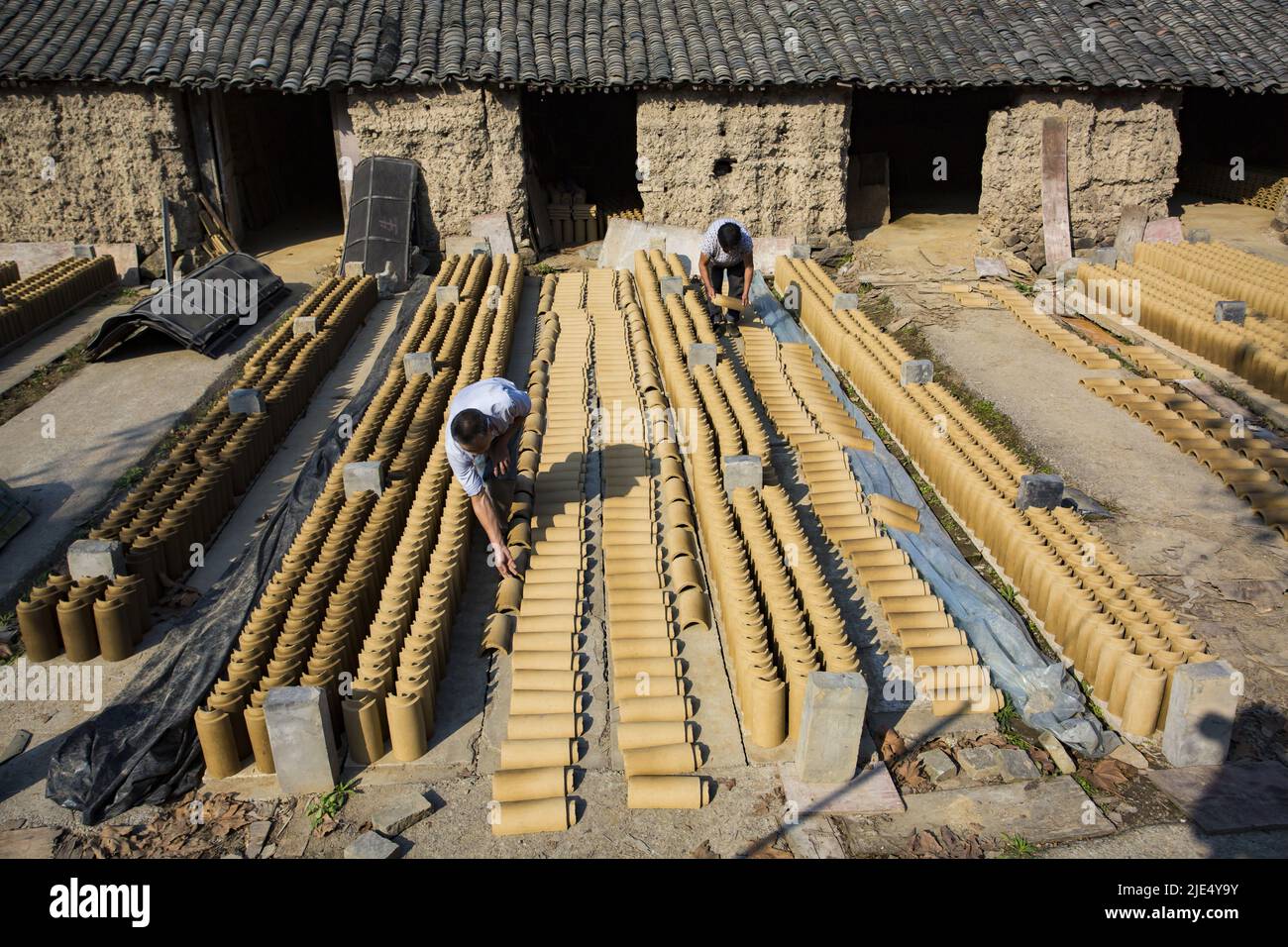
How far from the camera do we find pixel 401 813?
570 centimetres

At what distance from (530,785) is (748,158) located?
42.9ft

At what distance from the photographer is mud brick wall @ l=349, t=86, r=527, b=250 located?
1609cm

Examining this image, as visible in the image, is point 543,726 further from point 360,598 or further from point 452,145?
point 452,145

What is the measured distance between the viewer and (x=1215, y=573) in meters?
8.02

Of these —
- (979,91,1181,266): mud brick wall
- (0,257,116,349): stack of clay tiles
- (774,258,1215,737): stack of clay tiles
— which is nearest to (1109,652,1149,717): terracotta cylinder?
(774,258,1215,737): stack of clay tiles

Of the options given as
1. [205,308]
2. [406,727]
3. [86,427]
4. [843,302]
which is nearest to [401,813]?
[406,727]

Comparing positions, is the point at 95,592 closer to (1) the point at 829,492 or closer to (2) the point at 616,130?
(1) the point at 829,492

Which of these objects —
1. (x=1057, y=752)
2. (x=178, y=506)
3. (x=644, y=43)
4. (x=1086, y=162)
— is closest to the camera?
(x=1057, y=752)

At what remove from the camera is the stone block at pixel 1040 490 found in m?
8.20

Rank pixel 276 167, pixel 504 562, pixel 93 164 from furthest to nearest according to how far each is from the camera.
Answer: pixel 276 167
pixel 93 164
pixel 504 562

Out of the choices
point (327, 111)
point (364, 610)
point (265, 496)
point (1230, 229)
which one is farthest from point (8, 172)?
point (1230, 229)

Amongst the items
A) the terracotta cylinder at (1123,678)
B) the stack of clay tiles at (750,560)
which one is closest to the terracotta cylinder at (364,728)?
the stack of clay tiles at (750,560)

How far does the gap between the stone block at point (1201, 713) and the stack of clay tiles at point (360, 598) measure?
4.55 m

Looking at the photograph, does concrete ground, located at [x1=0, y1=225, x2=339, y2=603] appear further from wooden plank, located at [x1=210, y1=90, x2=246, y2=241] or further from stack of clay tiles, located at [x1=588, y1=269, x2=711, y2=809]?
stack of clay tiles, located at [x1=588, y1=269, x2=711, y2=809]
